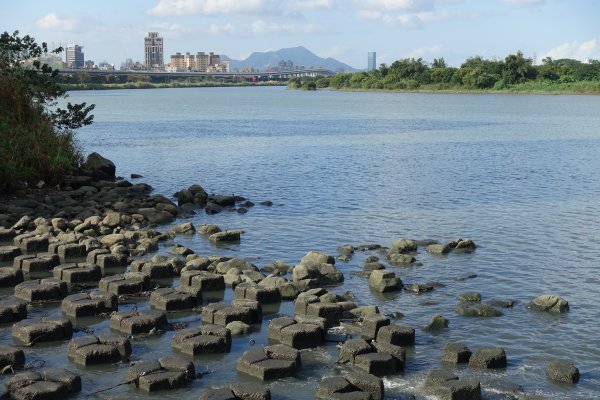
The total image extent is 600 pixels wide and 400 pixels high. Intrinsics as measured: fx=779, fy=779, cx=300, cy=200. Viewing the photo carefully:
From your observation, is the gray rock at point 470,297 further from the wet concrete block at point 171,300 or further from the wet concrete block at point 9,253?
the wet concrete block at point 9,253

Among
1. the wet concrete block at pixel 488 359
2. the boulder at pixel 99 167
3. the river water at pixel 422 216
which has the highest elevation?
the boulder at pixel 99 167

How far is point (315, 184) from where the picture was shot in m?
35.4

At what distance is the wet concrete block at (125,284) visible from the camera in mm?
16047

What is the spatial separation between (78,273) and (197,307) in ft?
10.9

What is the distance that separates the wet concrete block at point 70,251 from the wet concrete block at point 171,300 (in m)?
5.03

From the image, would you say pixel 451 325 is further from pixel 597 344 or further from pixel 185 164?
pixel 185 164

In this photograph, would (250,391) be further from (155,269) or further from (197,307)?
(155,269)

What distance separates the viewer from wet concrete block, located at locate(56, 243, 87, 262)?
19.6 m

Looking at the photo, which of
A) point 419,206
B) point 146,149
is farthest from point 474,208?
point 146,149

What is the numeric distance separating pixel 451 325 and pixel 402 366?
2760mm

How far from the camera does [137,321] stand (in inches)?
538

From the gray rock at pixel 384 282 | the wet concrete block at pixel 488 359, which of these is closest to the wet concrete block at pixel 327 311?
the gray rock at pixel 384 282

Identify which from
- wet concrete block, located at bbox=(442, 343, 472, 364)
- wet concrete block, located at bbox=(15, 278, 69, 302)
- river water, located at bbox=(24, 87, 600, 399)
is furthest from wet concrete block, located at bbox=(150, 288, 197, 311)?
wet concrete block, located at bbox=(442, 343, 472, 364)

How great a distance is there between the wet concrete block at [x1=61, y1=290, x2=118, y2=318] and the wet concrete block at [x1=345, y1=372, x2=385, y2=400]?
225 inches
